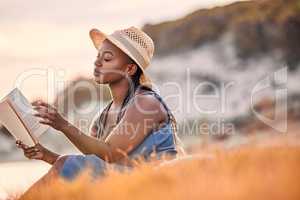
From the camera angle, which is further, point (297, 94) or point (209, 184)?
point (297, 94)

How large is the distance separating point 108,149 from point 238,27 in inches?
52.3

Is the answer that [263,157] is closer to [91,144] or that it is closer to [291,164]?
[291,164]

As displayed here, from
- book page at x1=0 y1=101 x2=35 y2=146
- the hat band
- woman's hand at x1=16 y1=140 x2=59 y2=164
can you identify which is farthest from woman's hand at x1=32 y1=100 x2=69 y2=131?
the hat band

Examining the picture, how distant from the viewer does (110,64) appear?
8.55 ft

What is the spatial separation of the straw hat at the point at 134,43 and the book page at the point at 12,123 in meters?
0.45

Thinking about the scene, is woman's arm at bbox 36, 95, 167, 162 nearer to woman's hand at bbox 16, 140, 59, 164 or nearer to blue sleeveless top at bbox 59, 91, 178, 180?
blue sleeveless top at bbox 59, 91, 178, 180

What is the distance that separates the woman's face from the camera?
2584mm

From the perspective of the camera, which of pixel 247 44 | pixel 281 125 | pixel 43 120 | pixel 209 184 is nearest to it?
pixel 209 184

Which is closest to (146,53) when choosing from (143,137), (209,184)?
(143,137)

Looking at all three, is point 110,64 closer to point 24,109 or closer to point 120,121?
point 120,121

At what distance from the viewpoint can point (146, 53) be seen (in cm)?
264

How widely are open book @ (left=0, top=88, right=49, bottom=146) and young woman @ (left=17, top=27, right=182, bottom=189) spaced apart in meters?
0.04

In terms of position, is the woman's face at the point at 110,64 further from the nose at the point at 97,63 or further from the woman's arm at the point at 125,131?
the woman's arm at the point at 125,131

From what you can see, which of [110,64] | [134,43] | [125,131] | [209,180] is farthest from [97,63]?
[209,180]
